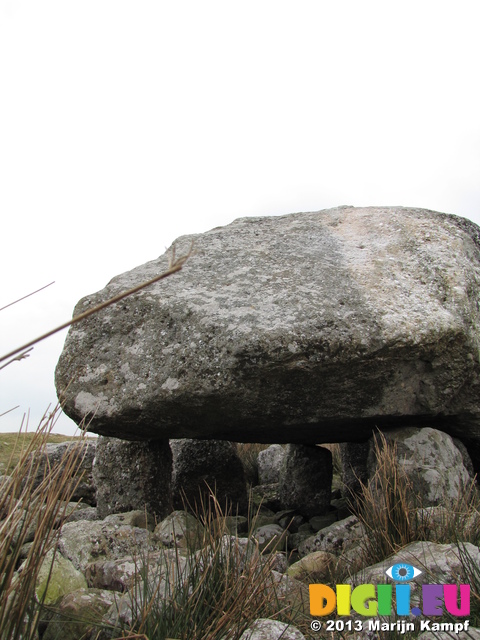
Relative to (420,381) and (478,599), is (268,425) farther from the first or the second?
(478,599)

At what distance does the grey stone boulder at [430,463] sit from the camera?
4340 millimetres

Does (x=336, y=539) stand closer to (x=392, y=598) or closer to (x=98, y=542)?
(x=392, y=598)

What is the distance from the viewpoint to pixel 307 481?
594 cm

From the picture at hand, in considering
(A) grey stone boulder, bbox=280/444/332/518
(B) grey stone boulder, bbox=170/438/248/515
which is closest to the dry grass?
(B) grey stone boulder, bbox=170/438/248/515

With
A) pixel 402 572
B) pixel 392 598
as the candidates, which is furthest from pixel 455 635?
pixel 402 572

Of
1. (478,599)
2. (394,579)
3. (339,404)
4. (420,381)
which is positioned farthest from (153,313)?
(478,599)

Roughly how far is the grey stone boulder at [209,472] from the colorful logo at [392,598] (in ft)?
10.1

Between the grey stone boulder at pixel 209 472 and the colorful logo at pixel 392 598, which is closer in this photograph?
the colorful logo at pixel 392 598

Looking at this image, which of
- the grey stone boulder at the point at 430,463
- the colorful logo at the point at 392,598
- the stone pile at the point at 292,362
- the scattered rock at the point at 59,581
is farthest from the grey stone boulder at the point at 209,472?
the colorful logo at the point at 392,598

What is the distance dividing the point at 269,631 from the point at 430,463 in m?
2.58

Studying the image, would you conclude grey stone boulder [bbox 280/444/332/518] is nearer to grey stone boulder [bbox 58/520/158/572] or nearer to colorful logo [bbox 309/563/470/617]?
grey stone boulder [bbox 58/520/158/572]

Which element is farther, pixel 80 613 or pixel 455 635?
pixel 80 613

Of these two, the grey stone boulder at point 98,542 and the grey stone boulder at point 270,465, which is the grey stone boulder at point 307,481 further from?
A: the grey stone boulder at point 98,542

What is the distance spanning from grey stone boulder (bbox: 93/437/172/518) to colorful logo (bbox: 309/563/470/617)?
2320mm
